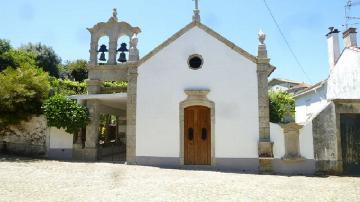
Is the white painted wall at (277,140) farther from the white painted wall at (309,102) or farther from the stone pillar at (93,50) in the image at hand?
the white painted wall at (309,102)

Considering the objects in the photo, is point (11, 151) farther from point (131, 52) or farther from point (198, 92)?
point (198, 92)

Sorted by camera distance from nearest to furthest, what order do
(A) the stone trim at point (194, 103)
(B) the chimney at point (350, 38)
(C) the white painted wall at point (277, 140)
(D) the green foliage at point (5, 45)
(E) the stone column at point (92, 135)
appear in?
(C) the white painted wall at point (277, 140) < (A) the stone trim at point (194, 103) < (E) the stone column at point (92, 135) < (B) the chimney at point (350, 38) < (D) the green foliage at point (5, 45)

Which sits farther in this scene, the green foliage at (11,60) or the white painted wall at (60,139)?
the green foliage at (11,60)

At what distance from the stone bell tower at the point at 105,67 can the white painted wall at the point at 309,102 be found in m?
11.0

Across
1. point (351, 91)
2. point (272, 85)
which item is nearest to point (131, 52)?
point (351, 91)

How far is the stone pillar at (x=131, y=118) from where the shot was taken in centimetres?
1219

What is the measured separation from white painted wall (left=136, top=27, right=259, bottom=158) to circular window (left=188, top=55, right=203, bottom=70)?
0.17m

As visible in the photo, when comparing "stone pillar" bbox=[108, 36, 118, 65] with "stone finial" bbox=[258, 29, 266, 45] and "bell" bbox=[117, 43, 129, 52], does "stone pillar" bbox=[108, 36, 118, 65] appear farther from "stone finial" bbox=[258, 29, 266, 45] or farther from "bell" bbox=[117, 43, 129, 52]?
"stone finial" bbox=[258, 29, 266, 45]

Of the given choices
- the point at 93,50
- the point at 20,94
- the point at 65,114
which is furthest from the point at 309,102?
the point at 20,94

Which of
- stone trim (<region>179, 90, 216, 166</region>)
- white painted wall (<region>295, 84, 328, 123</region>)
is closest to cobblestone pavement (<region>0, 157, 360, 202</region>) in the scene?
stone trim (<region>179, 90, 216, 166</region>)

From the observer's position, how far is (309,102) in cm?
2092

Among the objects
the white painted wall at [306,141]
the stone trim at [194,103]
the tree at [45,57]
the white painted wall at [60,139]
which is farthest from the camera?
the tree at [45,57]

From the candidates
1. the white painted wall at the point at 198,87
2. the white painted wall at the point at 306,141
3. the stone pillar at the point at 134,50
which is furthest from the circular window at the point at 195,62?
the white painted wall at the point at 306,141

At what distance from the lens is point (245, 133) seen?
1167cm
